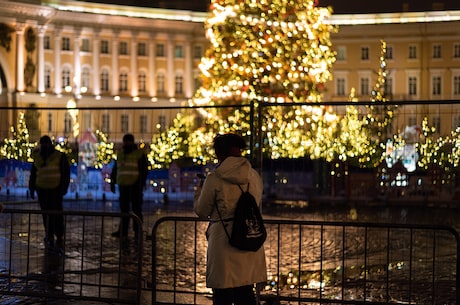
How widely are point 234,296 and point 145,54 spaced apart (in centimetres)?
8081

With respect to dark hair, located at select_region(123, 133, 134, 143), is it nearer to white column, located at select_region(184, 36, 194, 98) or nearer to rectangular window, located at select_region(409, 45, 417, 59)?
rectangular window, located at select_region(409, 45, 417, 59)

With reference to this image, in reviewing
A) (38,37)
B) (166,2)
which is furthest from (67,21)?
(166,2)

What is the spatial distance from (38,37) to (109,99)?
27.9 ft

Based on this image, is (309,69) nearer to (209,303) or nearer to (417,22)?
(209,303)

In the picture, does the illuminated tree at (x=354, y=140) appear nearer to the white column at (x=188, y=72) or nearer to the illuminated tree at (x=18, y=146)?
the illuminated tree at (x=18, y=146)

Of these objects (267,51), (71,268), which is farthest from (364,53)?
(71,268)

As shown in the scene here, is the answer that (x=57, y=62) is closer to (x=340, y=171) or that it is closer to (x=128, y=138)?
(x=128, y=138)

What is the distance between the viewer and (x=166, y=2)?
290 feet

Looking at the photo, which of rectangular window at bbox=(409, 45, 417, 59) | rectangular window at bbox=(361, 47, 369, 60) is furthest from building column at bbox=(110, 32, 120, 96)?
rectangular window at bbox=(409, 45, 417, 59)

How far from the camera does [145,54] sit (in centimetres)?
8869

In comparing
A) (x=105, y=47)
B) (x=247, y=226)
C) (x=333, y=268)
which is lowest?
(x=333, y=268)

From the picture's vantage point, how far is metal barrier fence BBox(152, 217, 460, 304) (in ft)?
34.5

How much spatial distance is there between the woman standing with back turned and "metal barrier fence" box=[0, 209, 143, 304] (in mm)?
1687

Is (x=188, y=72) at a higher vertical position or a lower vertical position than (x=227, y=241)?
higher
